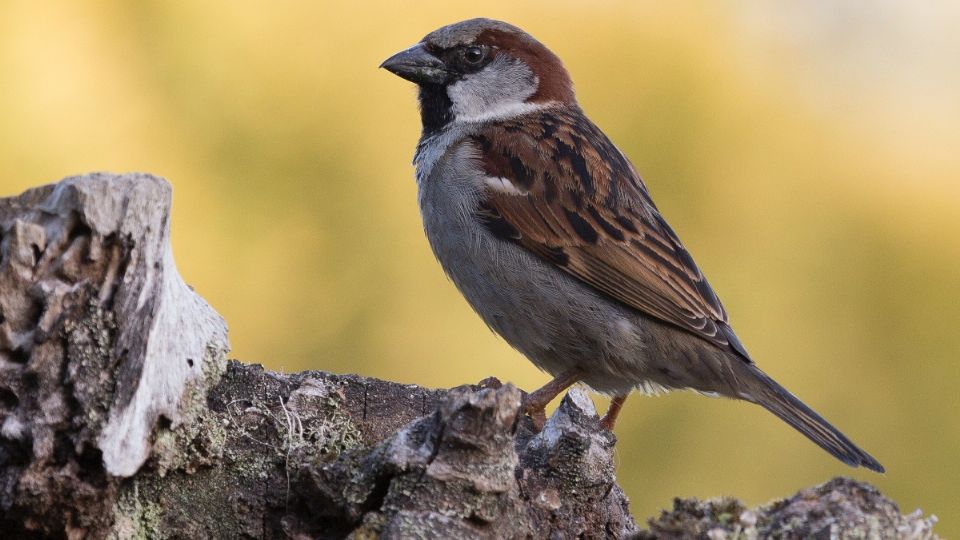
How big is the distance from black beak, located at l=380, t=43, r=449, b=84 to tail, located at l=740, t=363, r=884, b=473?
1197 mm

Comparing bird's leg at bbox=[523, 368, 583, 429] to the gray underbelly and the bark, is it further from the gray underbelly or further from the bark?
the bark

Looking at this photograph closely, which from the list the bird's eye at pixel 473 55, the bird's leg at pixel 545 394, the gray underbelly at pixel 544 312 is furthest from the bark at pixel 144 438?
the bird's eye at pixel 473 55

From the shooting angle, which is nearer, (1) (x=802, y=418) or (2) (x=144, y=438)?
(2) (x=144, y=438)

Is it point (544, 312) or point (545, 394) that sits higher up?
point (544, 312)

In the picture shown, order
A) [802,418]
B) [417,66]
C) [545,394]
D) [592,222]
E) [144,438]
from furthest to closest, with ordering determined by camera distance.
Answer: [417,66] → [592,222] → [545,394] → [802,418] → [144,438]

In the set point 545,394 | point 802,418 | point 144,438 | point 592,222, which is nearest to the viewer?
point 144,438

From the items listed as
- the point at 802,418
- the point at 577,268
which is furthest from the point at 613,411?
the point at 802,418

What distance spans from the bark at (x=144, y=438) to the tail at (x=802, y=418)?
90cm

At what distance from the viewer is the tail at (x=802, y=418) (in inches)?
98.8

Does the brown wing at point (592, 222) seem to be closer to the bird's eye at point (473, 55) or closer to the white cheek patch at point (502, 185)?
the white cheek patch at point (502, 185)

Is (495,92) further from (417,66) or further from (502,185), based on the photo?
(502,185)

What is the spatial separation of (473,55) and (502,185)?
0.56 meters

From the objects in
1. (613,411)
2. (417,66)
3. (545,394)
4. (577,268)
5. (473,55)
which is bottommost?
(545,394)

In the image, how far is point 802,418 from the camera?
103 inches
